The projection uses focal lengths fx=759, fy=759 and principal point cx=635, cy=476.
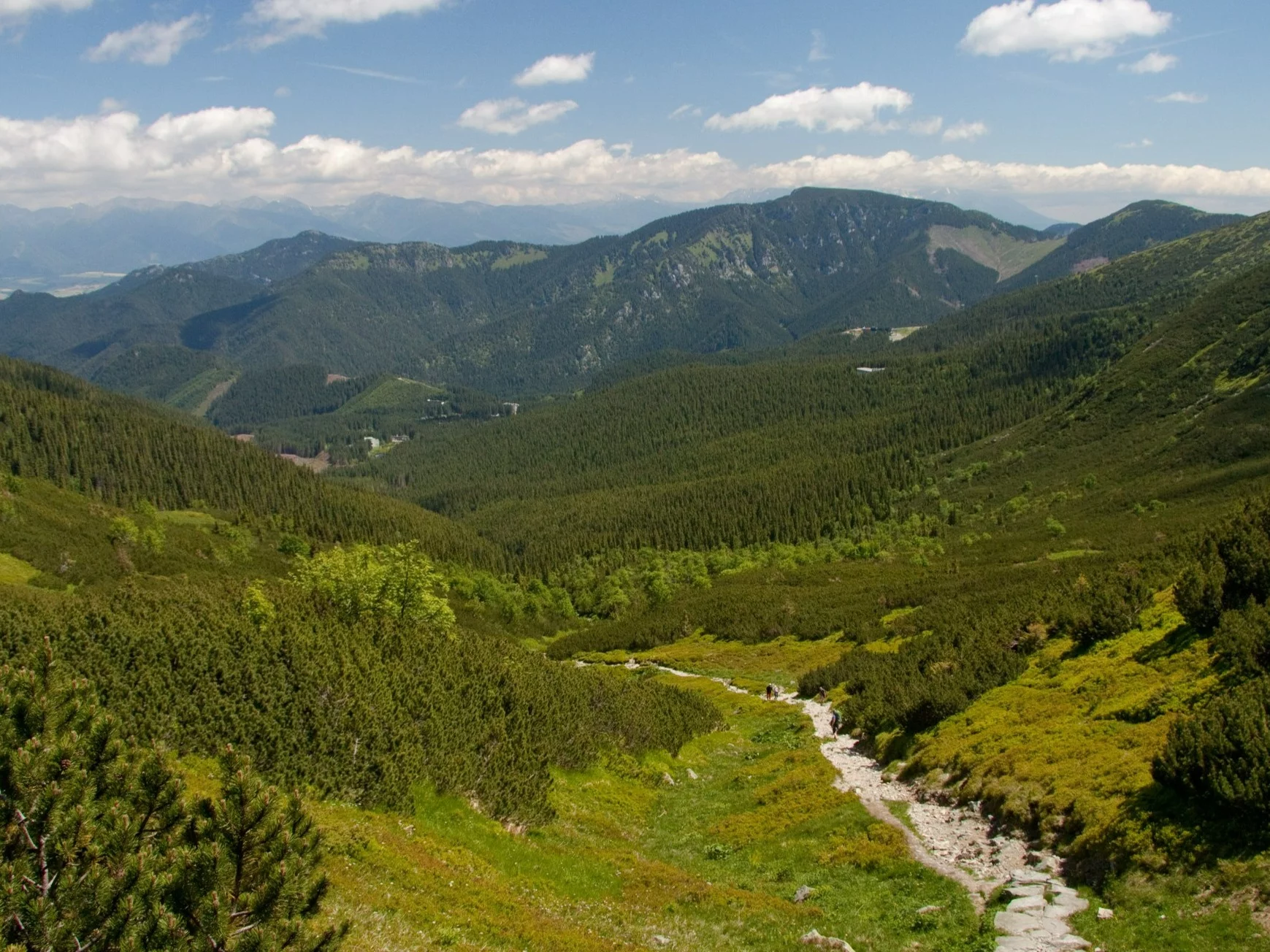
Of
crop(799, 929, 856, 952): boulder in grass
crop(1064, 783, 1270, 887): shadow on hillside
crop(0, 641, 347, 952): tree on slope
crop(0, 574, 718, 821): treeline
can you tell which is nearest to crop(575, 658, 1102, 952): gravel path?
crop(1064, 783, 1270, 887): shadow on hillside

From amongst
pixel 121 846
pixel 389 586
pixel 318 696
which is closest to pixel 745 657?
pixel 389 586

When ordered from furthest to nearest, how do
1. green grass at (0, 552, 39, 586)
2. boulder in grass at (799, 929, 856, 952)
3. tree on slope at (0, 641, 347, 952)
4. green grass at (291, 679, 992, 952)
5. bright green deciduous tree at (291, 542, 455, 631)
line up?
1. green grass at (0, 552, 39, 586)
2. bright green deciduous tree at (291, 542, 455, 631)
3. boulder in grass at (799, 929, 856, 952)
4. green grass at (291, 679, 992, 952)
5. tree on slope at (0, 641, 347, 952)

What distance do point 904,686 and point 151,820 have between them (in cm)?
3940

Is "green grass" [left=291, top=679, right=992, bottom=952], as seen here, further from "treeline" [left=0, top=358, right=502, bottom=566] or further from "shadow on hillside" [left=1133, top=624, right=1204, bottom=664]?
"treeline" [left=0, top=358, right=502, bottom=566]

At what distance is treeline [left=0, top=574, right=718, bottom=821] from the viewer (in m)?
23.7

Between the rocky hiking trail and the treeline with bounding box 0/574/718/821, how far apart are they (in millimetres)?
13100

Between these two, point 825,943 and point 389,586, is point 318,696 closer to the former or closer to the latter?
point 825,943

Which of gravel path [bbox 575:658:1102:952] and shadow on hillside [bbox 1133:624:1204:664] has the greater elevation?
shadow on hillside [bbox 1133:624:1204:664]

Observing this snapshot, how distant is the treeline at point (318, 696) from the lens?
23734 mm

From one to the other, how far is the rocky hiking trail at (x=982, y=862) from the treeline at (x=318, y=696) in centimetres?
1310

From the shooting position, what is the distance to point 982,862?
77.9 ft

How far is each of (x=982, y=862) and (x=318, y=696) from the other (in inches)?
881

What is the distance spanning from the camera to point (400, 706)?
28.2 m

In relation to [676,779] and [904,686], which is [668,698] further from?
[904,686]
